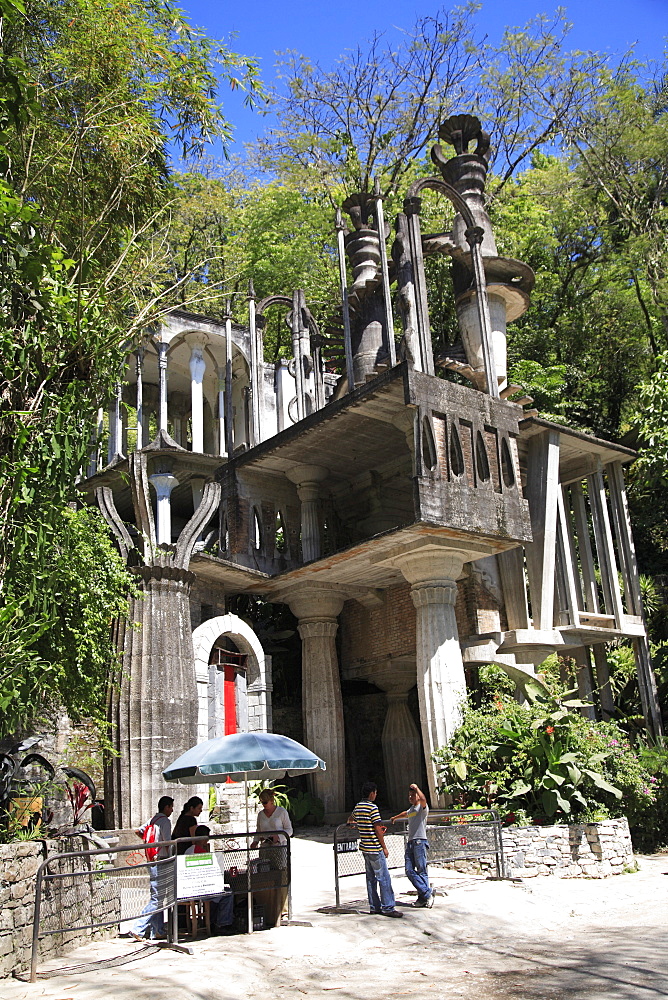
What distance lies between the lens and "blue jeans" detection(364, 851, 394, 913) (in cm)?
1003

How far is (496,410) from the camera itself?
56.8 feet

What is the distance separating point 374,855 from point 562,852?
15.1 ft

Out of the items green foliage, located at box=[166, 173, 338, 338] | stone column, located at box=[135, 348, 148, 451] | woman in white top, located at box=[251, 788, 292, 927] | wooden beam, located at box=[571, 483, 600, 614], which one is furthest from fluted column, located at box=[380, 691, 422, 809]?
green foliage, located at box=[166, 173, 338, 338]

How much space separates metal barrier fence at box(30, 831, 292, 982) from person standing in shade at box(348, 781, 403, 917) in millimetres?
837

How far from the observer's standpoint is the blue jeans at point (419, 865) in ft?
34.5

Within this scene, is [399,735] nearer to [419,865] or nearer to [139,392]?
[139,392]

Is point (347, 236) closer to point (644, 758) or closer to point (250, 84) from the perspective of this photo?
point (250, 84)

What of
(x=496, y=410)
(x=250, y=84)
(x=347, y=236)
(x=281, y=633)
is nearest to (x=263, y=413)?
(x=347, y=236)

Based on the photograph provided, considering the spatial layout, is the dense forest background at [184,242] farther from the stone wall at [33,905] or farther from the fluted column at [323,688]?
the fluted column at [323,688]

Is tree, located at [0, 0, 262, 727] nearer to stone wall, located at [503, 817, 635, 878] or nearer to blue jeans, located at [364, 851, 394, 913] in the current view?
blue jeans, located at [364, 851, 394, 913]

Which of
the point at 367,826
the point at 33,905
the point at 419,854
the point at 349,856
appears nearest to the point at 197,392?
the point at 349,856

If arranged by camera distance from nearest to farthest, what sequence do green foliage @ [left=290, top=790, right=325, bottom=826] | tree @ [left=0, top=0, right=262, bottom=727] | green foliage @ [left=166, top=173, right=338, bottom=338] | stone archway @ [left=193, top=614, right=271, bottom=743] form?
tree @ [left=0, top=0, right=262, bottom=727] → stone archway @ [left=193, top=614, right=271, bottom=743] → green foliage @ [left=290, top=790, right=325, bottom=826] → green foliage @ [left=166, top=173, right=338, bottom=338]

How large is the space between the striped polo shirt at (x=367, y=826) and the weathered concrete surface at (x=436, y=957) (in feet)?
2.35

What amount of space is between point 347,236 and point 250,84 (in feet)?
28.9
